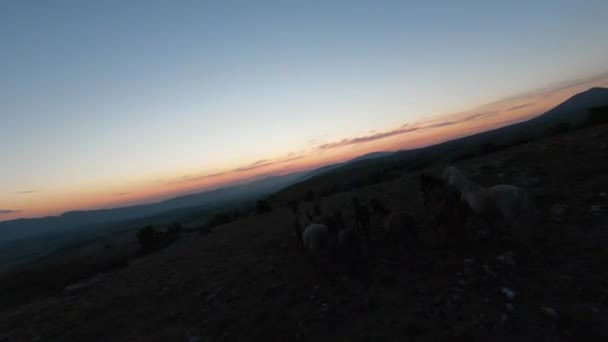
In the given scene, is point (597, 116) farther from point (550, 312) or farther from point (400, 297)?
point (400, 297)

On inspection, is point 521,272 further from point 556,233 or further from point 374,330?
point 374,330

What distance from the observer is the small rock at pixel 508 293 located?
22.0 feet

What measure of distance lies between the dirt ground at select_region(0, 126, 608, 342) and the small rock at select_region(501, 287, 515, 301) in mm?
27

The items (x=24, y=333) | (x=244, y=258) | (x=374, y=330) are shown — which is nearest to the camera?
(x=374, y=330)

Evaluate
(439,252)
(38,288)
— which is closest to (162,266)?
(38,288)

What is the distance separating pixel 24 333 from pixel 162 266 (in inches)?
307

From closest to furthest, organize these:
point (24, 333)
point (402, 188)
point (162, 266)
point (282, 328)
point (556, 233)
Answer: point (282, 328) < point (556, 233) < point (24, 333) < point (162, 266) < point (402, 188)

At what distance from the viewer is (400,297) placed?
25.6 ft

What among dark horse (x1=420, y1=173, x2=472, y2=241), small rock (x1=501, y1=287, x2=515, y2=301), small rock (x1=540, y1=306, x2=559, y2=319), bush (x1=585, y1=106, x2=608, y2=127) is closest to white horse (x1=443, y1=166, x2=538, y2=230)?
dark horse (x1=420, y1=173, x2=472, y2=241)

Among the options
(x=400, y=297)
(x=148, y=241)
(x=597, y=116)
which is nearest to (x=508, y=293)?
(x=400, y=297)

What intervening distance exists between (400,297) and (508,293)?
2214 millimetres

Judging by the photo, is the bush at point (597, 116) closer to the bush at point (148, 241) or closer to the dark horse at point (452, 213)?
the dark horse at point (452, 213)

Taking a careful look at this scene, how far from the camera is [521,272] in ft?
25.2

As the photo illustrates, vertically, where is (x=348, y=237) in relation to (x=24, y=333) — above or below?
above
